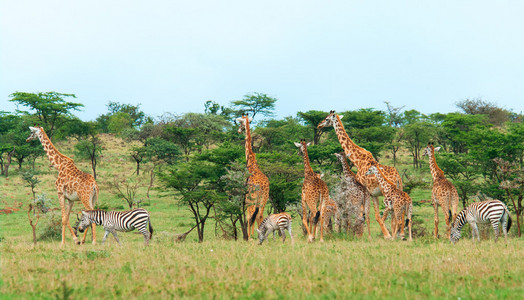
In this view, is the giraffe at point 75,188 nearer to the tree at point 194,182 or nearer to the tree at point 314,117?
the tree at point 194,182

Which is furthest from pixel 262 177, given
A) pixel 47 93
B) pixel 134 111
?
pixel 134 111

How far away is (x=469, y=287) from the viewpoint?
897 centimetres

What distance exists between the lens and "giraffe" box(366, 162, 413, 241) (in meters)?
16.1

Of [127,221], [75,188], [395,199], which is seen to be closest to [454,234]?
[395,199]

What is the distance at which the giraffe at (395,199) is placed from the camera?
16.1m

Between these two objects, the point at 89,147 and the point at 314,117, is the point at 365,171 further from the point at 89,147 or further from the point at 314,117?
the point at 89,147

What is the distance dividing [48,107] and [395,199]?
150ft

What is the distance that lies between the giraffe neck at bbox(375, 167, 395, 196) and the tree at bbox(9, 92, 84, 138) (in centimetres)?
4391

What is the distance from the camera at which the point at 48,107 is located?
53438mm

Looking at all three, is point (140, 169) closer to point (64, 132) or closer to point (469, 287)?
point (64, 132)

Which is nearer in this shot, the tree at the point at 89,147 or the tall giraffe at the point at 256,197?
the tall giraffe at the point at 256,197

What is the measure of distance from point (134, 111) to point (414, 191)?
186 ft

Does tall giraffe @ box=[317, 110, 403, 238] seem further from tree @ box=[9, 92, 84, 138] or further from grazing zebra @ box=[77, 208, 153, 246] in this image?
tree @ box=[9, 92, 84, 138]

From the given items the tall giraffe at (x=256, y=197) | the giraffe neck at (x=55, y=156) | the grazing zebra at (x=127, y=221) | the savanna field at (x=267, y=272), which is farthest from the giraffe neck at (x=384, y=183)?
the giraffe neck at (x=55, y=156)
